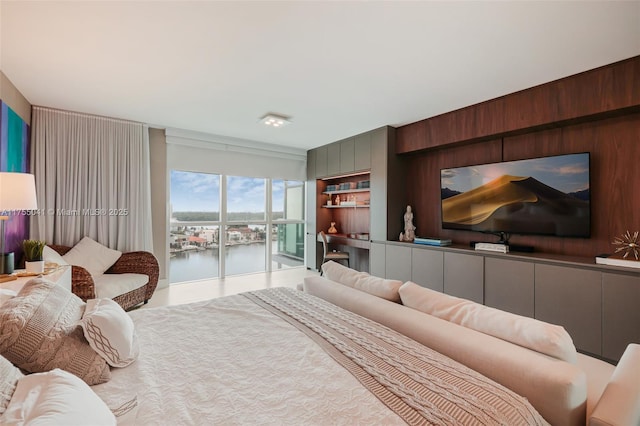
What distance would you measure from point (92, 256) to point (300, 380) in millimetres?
3704

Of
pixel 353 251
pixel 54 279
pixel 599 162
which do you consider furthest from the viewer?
pixel 353 251

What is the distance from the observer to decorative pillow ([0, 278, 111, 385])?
42.4 inches

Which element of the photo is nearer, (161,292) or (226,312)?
(226,312)

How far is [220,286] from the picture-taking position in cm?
481

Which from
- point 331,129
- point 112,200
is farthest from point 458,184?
point 112,200

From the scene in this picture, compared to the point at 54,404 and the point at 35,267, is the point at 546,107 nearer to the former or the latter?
the point at 54,404

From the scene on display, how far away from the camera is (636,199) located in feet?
8.71

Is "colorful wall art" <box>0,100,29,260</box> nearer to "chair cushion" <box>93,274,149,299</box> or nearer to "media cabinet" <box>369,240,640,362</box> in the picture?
"chair cushion" <box>93,274,149,299</box>

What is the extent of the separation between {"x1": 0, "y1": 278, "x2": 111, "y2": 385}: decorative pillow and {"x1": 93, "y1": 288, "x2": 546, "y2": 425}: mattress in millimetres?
115

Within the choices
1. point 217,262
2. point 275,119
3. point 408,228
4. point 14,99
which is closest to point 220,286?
point 217,262

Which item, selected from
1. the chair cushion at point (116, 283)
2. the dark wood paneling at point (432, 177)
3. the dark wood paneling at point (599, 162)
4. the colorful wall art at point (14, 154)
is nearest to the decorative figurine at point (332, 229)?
the dark wood paneling at point (432, 177)

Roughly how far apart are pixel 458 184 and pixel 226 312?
10.7 ft

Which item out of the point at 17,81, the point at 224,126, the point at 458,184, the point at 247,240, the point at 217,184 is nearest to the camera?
the point at 17,81

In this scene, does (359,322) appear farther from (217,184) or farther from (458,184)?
(217,184)
